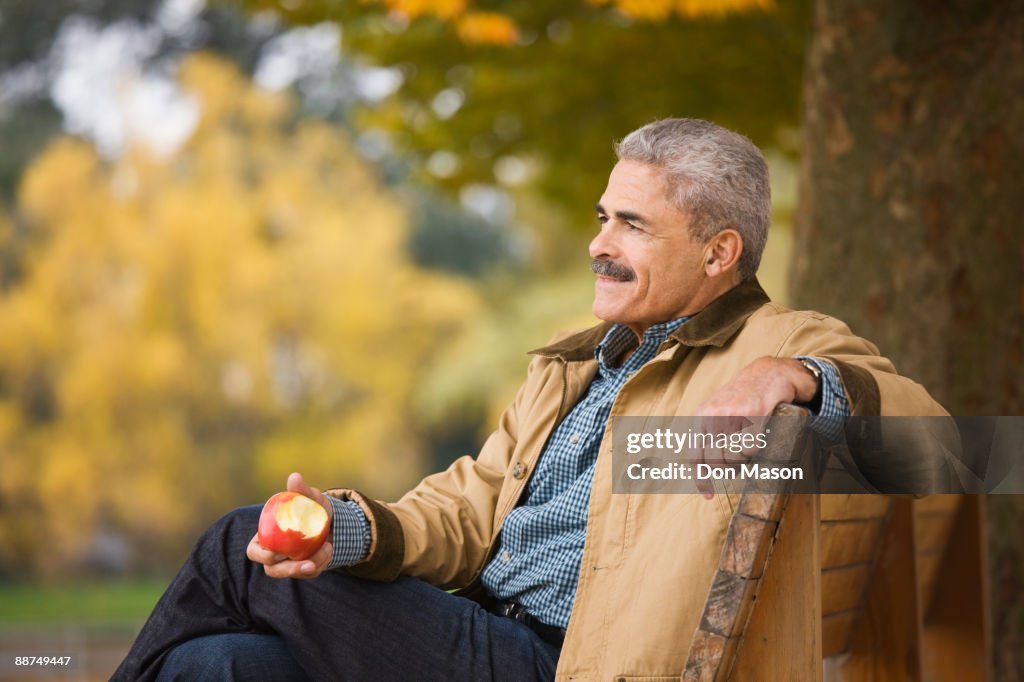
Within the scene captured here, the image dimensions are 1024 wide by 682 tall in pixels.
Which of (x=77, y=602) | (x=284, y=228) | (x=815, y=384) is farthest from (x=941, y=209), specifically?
(x=284, y=228)

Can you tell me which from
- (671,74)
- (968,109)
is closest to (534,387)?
(968,109)

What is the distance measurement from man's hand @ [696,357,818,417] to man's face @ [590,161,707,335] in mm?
517

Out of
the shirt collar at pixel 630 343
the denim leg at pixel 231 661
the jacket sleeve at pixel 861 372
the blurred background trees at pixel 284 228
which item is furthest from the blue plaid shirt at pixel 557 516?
the blurred background trees at pixel 284 228

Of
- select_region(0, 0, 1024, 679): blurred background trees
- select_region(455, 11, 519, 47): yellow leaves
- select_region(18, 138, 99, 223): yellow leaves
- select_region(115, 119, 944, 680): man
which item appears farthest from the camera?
select_region(18, 138, 99, 223): yellow leaves

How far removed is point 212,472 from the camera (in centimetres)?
1930

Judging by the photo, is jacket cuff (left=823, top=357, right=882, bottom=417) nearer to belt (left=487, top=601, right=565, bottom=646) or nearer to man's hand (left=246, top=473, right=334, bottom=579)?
belt (left=487, top=601, right=565, bottom=646)

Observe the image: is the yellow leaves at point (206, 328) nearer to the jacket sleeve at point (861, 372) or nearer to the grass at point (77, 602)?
the grass at point (77, 602)

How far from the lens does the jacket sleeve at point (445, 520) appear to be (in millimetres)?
2154

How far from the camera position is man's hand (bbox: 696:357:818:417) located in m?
1.69

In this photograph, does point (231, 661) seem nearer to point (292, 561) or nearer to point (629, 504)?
point (292, 561)

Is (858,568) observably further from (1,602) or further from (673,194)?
(1,602)

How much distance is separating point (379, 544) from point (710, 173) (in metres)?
0.92

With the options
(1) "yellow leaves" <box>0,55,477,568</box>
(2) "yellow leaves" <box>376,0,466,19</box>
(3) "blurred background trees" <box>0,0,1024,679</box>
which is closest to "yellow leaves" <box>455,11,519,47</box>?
(2) "yellow leaves" <box>376,0,466,19</box>

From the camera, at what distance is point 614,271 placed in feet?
7.59
